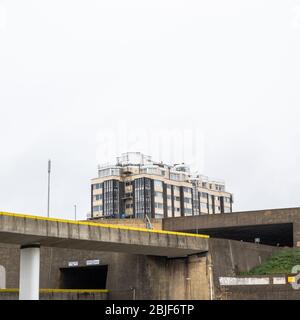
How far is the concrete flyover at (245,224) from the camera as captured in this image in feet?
234

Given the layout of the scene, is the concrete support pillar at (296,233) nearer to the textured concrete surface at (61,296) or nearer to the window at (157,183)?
the textured concrete surface at (61,296)

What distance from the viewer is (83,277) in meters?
70.6

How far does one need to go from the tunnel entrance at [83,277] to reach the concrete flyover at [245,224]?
38.0ft

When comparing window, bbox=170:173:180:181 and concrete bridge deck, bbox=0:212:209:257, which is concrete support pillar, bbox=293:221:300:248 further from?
window, bbox=170:173:180:181

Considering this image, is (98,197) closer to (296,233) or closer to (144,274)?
(296,233)

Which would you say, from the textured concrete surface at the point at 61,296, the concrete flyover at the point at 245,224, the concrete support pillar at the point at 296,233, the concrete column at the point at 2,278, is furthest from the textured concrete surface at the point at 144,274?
the concrete support pillar at the point at 296,233

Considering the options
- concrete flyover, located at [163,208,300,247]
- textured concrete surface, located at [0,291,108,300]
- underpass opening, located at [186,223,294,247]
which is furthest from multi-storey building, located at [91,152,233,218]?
textured concrete surface, located at [0,291,108,300]

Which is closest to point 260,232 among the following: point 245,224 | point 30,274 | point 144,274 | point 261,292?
point 245,224

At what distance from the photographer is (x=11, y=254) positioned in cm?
6706

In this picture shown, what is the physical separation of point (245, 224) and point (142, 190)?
248 feet
